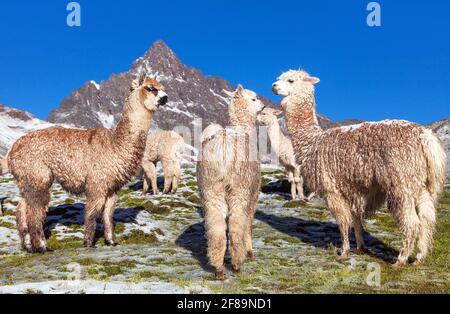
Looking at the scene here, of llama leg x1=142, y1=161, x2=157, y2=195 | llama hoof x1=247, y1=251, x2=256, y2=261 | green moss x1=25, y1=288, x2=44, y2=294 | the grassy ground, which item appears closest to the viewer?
green moss x1=25, y1=288, x2=44, y2=294

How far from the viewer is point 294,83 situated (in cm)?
1404

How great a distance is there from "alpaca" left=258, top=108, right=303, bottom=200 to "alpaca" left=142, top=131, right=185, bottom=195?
17.8ft

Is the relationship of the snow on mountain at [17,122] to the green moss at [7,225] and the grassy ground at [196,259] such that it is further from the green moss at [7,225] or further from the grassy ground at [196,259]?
the grassy ground at [196,259]

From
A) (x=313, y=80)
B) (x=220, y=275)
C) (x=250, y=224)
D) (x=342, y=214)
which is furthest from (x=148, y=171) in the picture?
(x=220, y=275)

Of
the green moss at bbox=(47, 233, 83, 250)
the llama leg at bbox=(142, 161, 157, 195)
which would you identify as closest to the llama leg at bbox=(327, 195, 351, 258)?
the green moss at bbox=(47, 233, 83, 250)

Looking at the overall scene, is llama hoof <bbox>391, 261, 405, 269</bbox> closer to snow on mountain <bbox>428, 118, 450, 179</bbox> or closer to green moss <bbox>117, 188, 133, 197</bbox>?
green moss <bbox>117, 188, 133, 197</bbox>

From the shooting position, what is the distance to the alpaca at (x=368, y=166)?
10.8 metres

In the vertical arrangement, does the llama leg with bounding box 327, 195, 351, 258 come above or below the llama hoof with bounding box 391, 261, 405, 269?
above

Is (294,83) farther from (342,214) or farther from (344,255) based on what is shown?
(344,255)

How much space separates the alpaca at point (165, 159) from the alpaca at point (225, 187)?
50.0 feet

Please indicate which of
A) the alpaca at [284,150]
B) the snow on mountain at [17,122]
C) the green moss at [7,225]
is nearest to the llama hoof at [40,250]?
the green moss at [7,225]

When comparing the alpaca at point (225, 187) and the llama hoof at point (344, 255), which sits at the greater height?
the alpaca at point (225, 187)

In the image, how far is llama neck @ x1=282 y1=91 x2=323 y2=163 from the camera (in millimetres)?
13859
